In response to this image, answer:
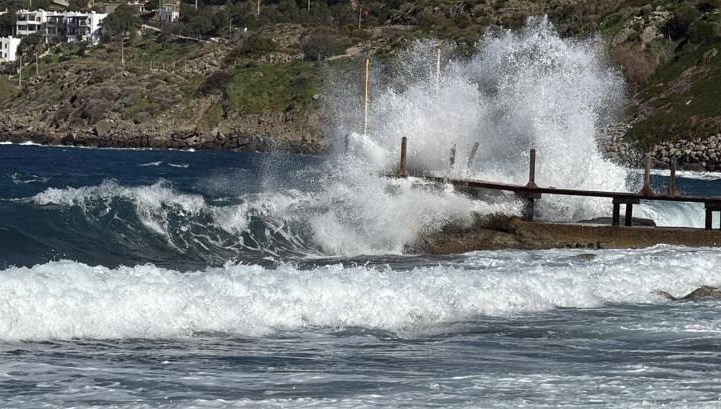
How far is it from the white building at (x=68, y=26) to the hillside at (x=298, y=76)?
32352 millimetres

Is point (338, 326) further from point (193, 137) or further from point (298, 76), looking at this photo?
point (298, 76)

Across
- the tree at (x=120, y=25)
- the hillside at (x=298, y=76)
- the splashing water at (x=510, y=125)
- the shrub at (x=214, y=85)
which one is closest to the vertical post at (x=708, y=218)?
the splashing water at (x=510, y=125)

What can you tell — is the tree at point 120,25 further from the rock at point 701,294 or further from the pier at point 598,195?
the rock at point 701,294

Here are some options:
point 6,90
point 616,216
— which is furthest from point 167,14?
point 616,216

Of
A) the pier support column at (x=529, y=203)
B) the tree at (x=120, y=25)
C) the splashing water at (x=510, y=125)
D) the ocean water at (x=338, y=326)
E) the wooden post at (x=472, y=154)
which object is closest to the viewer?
the ocean water at (x=338, y=326)

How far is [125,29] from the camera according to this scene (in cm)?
16875

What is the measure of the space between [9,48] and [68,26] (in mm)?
11471

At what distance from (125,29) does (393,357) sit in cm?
15976

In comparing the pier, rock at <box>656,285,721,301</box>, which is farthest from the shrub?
rock at <box>656,285,721,301</box>

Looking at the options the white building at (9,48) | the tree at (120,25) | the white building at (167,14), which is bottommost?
the white building at (9,48)

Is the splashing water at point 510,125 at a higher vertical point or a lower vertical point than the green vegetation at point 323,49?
lower

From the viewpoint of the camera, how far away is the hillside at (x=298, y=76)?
298ft

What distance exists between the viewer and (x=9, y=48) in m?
182

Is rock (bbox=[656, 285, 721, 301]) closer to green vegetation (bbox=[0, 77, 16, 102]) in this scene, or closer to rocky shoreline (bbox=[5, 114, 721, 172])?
rocky shoreline (bbox=[5, 114, 721, 172])
